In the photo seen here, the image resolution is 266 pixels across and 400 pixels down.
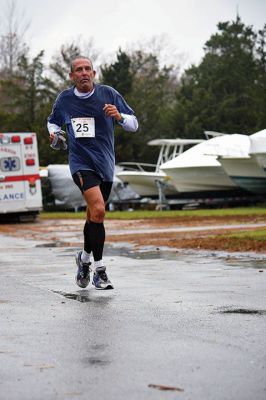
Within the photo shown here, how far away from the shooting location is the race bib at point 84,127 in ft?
28.6

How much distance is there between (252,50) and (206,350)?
5557 cm

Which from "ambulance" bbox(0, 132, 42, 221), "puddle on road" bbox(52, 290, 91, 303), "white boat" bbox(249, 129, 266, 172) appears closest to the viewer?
"puddle on road" bbox(52, 290, 91, 303)

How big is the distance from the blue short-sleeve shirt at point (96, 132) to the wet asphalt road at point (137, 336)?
1075 mm

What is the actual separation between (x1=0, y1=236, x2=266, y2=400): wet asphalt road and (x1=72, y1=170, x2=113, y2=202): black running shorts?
2.82 ft

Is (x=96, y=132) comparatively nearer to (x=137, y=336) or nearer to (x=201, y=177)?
(x=137, y=336)

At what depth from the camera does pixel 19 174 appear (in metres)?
30.5

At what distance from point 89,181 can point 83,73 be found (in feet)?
3.06

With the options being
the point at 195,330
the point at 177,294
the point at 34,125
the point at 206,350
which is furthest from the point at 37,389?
the point at 34,125

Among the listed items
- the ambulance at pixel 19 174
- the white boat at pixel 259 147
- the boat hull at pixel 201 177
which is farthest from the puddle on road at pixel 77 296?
the boat hull at pixel 201 177

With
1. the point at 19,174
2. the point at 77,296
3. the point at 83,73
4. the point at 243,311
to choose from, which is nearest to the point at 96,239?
the point at 77,296

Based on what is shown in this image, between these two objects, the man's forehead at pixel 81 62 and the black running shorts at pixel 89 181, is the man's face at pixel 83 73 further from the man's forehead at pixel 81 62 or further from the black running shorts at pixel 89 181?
the black running shorts at pixel 89 181

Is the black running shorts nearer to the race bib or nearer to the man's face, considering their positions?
the race bib

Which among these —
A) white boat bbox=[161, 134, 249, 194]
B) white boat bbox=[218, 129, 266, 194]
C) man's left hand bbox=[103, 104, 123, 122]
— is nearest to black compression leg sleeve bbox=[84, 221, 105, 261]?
man's left hand bbox=[103, 104, 123, 122]

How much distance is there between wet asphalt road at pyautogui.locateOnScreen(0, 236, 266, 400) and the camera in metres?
4.25
